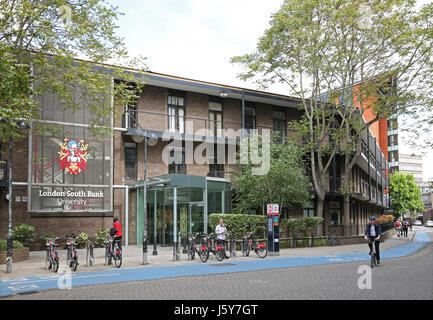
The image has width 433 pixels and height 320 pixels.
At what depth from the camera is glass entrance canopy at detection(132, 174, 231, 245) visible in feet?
73.1

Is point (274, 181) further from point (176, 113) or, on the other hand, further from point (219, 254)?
point (219, 254)

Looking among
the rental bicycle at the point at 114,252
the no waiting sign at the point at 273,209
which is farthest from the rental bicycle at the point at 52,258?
the no waiting sign at the point at 273,209

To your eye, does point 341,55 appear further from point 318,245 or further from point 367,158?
point 367,158

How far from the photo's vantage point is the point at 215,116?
1172 inches

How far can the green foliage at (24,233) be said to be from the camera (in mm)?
20672

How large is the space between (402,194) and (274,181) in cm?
6386

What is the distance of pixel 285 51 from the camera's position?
2642 cm

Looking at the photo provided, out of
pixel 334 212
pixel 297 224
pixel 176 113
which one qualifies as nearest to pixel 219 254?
pixel 297 224

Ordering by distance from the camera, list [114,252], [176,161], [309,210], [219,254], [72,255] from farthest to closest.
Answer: [309,210] → [176,161] → [219,254] → [114,252] → [72,255]

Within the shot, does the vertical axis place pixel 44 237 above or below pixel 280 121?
below

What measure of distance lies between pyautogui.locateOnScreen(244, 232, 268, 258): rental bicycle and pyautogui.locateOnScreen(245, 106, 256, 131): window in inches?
496

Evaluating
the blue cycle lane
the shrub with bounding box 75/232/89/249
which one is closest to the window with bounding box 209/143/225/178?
the shrub with bounding box 75/232/89/249

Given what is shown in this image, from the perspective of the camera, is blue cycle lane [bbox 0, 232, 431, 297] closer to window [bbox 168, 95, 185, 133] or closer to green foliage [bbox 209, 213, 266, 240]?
green foliage [bbox 209, 213, 266, 240]

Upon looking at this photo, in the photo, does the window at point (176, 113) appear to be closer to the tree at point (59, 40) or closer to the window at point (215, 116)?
the window at point (215, 116)
